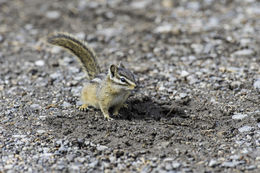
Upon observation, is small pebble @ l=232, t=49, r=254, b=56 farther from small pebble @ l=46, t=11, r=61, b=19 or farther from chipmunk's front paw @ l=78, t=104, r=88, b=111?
small pebble @ l=46, t=11, r=61, b=19

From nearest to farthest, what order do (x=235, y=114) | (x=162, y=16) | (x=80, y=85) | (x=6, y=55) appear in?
(x=235, y=114) < (x=80, y=85) < (x=6, y=55) < (x=162, y=16)

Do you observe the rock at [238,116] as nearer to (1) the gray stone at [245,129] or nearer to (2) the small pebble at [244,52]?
(1) the gray stone at [245,129]

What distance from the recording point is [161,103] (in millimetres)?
5582

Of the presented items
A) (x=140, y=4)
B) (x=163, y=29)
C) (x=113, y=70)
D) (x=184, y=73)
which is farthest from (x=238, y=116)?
(x=140, y=4)

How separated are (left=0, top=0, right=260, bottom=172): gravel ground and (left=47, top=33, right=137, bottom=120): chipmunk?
0.64ft

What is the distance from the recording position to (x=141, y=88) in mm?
6043

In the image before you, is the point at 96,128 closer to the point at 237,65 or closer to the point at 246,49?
the point at 237,65

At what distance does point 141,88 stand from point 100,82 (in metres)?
0.92

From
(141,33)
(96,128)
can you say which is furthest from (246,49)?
(96,128)

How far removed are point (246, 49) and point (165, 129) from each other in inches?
119

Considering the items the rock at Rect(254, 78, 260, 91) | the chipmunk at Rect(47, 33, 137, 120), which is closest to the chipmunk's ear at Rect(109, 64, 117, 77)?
the chipmunk at Rect(47, 33, 137, 120)

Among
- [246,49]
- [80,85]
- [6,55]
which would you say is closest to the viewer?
[80,85]

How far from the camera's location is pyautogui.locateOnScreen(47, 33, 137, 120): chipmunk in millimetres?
4926

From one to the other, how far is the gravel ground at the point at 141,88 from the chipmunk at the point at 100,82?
7.7 inches
